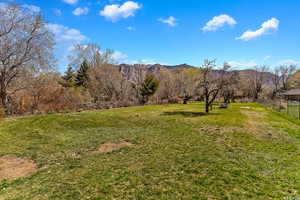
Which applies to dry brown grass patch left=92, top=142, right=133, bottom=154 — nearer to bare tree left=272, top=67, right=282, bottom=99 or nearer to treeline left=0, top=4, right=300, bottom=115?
treeline left=0, top=4, right=300, bottom=115

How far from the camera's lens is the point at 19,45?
41.9 feet

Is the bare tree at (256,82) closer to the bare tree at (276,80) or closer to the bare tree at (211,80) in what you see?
the bare tree at (276,80)

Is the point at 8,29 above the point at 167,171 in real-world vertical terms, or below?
above

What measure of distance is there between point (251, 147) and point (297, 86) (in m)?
62.2

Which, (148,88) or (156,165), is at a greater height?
(148,88)

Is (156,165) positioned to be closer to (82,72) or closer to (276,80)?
(82,72)

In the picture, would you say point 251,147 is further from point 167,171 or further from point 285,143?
point 167,171

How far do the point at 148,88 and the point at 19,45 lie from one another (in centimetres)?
2000

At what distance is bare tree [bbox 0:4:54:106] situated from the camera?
1235 cm

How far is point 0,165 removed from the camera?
480 cm

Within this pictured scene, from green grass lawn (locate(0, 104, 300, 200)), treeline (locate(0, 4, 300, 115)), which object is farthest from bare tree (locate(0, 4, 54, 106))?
green grass lawn (locate(0, 104, 300, 200))

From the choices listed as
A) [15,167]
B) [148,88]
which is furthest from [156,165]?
[148,88]

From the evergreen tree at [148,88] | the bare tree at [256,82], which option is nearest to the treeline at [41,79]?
the evergreen tree at [148,88]

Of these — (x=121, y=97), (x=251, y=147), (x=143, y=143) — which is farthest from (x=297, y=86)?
(x=143, y=143)
